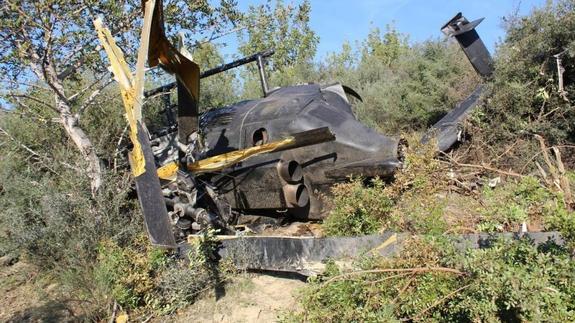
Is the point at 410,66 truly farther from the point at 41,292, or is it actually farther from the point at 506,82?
the point at 41,292

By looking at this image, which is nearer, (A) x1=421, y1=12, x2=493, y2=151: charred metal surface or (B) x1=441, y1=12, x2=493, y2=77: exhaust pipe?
(A) x1=421, y1=12, x2=493, y2=151: charred metal surface

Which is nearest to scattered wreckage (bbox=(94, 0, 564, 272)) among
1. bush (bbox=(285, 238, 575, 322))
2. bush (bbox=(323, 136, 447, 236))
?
bush (bbox=(323, 136, 447, 236))

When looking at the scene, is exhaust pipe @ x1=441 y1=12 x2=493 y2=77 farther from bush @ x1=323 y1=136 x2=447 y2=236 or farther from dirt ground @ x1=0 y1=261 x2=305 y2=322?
dirt ground @ x1=0 y1=261 x2=305 y2=322

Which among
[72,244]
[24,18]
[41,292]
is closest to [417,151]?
[72,244]

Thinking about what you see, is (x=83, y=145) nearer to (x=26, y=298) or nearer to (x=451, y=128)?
(x=26, y=298)

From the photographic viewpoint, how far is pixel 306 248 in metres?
6.14

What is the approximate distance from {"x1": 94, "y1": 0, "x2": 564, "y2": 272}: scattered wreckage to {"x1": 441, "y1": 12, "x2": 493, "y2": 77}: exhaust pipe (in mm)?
1286

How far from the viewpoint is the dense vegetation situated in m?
3.72

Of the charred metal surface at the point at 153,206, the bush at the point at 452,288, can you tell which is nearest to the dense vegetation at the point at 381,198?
the bush at the point at 452,288

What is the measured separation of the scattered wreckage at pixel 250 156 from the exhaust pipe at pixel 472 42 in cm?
129

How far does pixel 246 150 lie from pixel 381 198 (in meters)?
2.37

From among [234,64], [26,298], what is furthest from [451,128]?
[26,298]

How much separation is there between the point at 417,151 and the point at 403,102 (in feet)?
21.9

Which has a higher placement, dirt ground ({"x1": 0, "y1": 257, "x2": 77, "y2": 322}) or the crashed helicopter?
the crashed helicopter
